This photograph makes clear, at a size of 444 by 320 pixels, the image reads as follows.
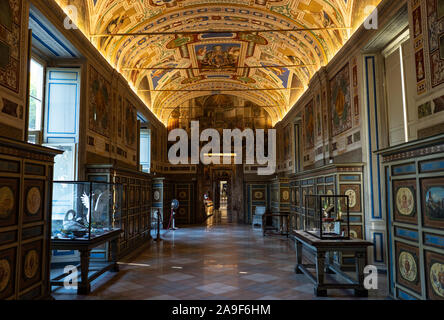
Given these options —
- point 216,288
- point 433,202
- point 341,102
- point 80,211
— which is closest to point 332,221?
point 433,202

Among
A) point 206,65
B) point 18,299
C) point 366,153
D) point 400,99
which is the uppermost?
point 206,65

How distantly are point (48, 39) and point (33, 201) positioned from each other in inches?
199

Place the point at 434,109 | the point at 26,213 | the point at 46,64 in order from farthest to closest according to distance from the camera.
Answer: the point at 46,64
the point at 434,109
the point at 26,213

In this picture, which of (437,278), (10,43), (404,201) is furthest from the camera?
(10,43)

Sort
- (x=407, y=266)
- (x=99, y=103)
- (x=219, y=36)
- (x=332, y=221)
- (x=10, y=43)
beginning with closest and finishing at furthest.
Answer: (x=407, y=266), (x=10, y=43), (x=332, y=221), (x=99, y=103), (x=219, y=36)

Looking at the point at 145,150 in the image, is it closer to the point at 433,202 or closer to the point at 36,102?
the point at 36,102

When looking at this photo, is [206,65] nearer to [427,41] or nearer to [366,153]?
[366,153]

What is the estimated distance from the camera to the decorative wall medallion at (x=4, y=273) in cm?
449

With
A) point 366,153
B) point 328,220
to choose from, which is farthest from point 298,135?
point 328,220

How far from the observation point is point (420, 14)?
634 cm

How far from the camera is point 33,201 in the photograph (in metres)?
5.37

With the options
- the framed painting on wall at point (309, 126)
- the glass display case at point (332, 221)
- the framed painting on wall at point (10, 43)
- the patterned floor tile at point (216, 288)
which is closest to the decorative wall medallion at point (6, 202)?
the framed painting on wall at point (10, 43)

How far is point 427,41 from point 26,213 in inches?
299

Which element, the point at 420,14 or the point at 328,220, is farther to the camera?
the point at 328,220
